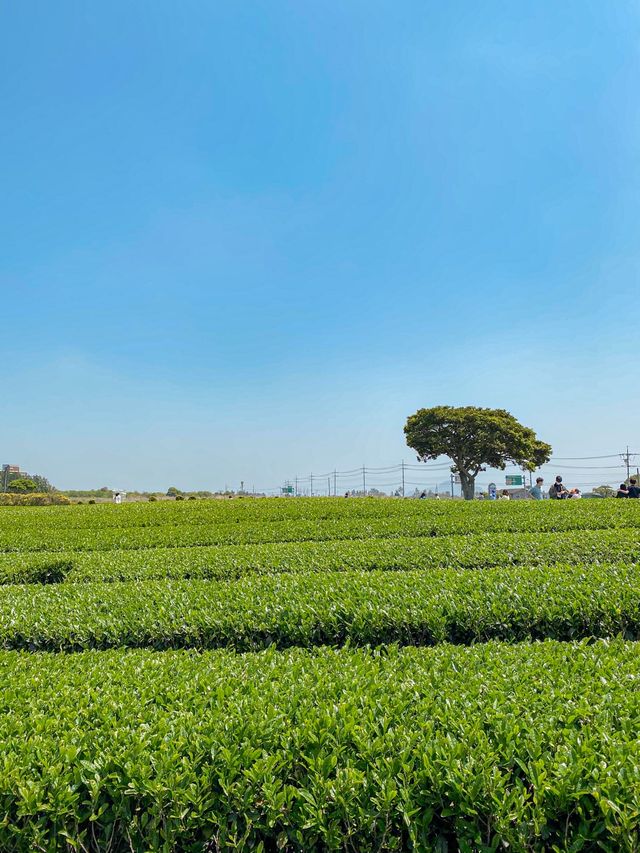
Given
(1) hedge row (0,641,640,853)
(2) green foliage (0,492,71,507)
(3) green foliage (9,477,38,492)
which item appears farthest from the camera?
(3) green foliage (9,477,38,492)

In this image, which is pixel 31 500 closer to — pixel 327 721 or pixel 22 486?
pixel 22 486

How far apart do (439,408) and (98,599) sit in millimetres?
36367

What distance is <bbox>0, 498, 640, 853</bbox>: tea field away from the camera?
2.09 m

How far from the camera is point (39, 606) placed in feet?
18.0

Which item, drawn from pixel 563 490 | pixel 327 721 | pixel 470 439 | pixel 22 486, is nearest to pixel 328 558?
pixel 327 721

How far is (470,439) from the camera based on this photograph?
38.8 metres

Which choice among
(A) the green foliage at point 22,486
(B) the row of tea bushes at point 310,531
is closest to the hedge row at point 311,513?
(B) the row of tea bushes at point 310,531

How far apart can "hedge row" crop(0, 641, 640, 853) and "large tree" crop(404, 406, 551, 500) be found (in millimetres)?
36774

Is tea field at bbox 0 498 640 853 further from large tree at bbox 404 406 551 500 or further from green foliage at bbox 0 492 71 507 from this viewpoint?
large tree at bbox 404 406 551 500

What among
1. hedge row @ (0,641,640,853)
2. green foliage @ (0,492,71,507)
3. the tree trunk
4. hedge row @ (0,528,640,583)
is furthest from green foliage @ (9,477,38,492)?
hedge row @ (0,641,640,853)

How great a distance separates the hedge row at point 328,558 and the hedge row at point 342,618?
2.16 meters

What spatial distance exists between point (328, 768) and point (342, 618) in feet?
8.80

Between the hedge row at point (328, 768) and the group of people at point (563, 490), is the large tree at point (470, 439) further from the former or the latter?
the hedge row at point (328, 768)

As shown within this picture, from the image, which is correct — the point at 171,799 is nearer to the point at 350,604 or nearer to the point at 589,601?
the point at 350,604
